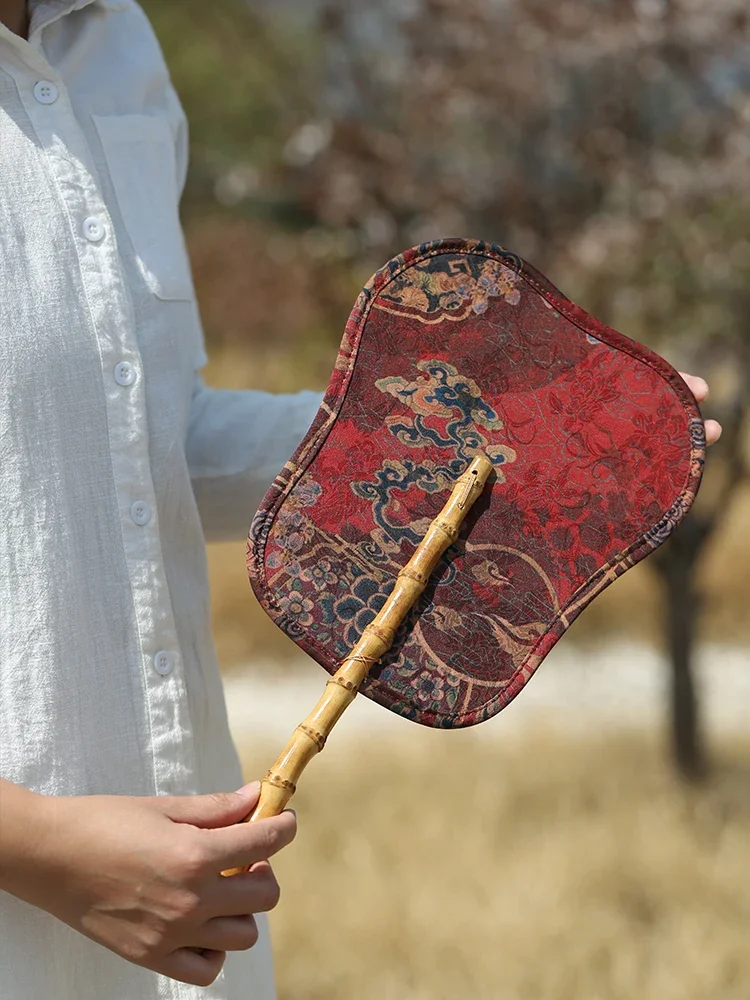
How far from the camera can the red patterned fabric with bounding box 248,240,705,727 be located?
0.93 metres

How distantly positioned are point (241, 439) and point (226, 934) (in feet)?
1.66

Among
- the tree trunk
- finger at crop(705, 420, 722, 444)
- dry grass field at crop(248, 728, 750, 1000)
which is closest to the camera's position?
finger at crop(705, 420, 722, 444)

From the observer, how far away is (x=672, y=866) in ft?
9.09

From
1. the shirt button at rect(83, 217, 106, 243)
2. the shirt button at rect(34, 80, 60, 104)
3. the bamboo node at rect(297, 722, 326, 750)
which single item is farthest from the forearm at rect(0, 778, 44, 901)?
the shirt button at rect(34, 80, 60, 104)

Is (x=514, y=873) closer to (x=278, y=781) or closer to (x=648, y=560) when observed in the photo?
(x=648, y=560)

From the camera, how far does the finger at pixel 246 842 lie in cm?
79

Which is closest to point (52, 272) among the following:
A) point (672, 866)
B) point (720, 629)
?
point (672, 866)

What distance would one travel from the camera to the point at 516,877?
110 inches

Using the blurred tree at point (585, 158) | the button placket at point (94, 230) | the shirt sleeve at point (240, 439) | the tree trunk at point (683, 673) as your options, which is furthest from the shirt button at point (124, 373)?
the tree trunk at point (683, 673)

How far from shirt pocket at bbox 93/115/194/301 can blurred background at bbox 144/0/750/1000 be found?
1.83 m

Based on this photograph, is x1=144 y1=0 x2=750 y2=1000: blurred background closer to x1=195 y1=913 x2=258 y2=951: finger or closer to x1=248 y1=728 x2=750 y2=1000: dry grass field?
x1=248 y1=728 x2=750 y2=1000: dry grass field

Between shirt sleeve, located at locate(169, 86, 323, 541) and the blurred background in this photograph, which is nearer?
shirt sleeve, located at locate(169, 86, 323, 541)

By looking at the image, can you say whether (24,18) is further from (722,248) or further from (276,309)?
(276,309)

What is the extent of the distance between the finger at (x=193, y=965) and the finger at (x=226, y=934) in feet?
0.03
